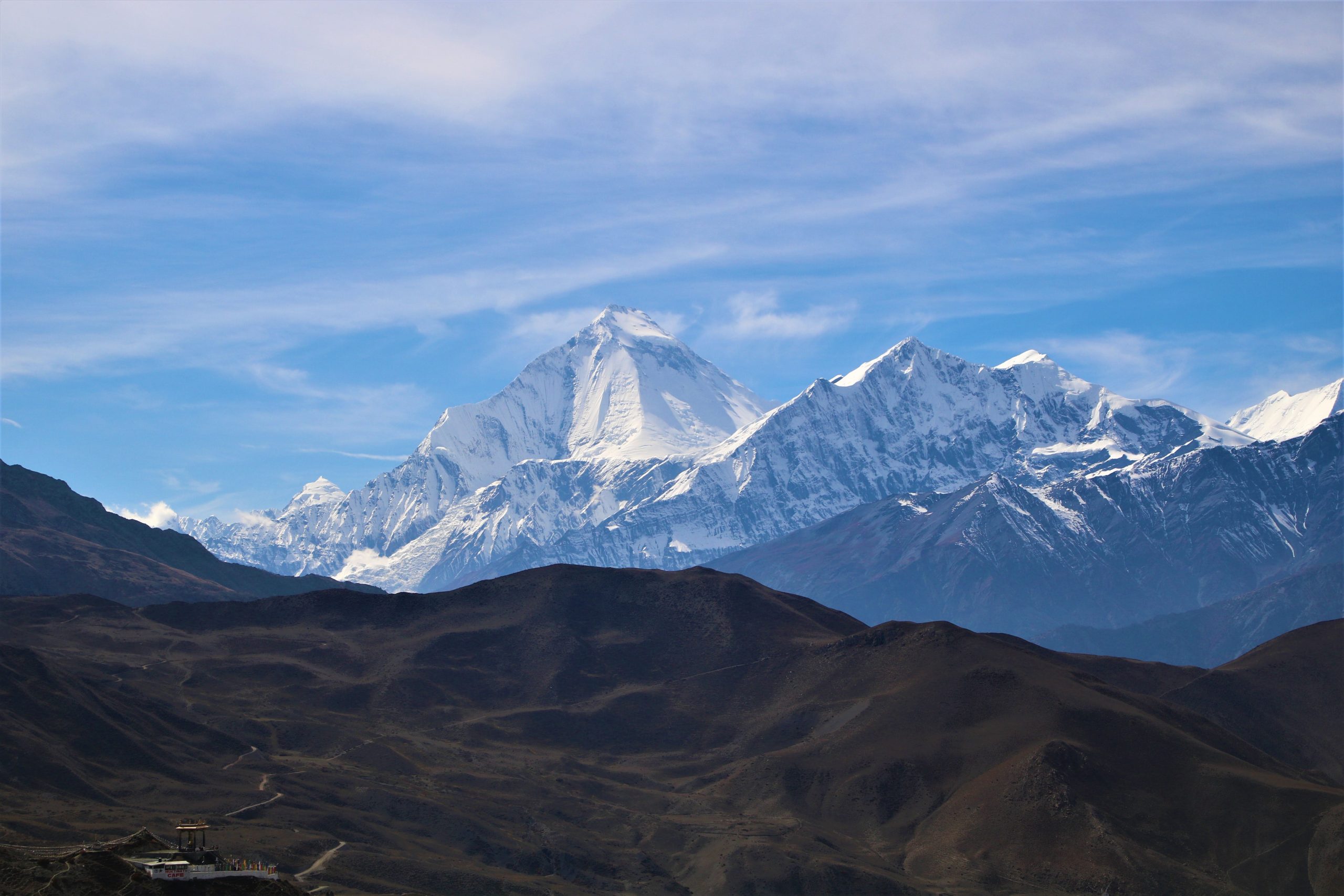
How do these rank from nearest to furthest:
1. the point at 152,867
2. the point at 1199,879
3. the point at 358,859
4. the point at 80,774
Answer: the point at 152,867 < the point at 358,859 < the point at 80,774 < the point at 1199,879

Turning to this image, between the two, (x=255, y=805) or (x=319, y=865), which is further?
(x=255, y=805)

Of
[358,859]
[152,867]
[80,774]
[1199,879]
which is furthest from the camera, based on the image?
[1199,879]

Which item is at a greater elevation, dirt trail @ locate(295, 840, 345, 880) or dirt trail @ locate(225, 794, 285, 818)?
dirt trail @ locate(225, 794, 285, 818)

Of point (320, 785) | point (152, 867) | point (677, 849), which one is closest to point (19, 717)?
point (320, 785)

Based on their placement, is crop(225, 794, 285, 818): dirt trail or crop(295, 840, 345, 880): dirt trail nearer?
crop(295, 840, 345, 880): dirt trail

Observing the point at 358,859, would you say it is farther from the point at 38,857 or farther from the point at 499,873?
the point at 38,857

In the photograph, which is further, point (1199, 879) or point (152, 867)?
point (1199, 879)

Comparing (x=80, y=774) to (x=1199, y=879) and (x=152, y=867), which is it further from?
(x=1199, y=879)

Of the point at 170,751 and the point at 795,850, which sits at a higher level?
the point at 170,751

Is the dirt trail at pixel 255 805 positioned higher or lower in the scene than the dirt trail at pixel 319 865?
higher

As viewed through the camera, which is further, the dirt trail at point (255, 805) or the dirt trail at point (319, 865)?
the dirt trail at point (255, 805)

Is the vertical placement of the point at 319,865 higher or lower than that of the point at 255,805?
lower
